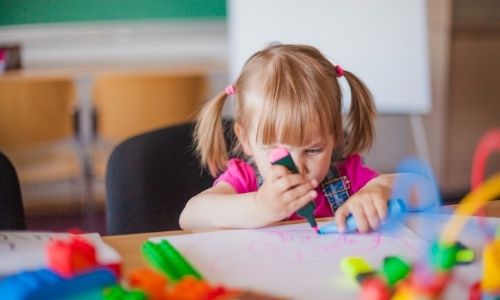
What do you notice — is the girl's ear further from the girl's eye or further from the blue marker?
the blue marker

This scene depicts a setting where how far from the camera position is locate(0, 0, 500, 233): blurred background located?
9.48 ft

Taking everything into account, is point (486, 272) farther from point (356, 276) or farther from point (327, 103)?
point (327, 103)

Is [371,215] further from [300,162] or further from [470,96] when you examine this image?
[470,96]

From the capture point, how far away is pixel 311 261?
0.73 meters

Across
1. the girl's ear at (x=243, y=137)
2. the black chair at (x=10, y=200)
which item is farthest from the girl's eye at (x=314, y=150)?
the black chair at (x=10, y=200)

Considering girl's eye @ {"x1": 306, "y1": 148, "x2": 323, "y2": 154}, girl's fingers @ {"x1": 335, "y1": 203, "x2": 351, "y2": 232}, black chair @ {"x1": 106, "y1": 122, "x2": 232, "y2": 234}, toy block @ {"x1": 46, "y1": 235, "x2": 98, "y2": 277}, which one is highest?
toy block @ {"x1": 46, "y1": 235, "x2": 98, "y2": 277}

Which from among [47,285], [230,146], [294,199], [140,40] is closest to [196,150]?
[230,146]

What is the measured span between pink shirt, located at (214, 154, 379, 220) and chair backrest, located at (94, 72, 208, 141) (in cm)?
150

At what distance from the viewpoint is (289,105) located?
981 millimetres

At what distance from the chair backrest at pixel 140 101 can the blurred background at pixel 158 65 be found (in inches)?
2.7

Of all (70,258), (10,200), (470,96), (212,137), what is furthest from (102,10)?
(70,258)

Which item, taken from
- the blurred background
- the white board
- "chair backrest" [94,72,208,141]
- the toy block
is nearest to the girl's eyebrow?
the toy block

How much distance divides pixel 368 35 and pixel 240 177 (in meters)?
1.36

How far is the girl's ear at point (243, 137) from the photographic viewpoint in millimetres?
1054
